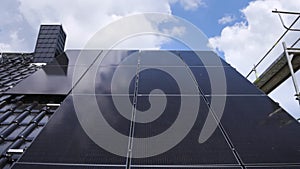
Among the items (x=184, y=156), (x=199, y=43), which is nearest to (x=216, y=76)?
(x=199, y=43)

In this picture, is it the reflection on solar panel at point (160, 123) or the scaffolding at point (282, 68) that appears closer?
the reflection on solar panel at point (160, 123)

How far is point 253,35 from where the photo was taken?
896cm

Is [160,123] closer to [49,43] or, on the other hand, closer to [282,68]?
[282,68]

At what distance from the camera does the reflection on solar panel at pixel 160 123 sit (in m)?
2.49

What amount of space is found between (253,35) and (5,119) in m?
8.11

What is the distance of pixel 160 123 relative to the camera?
317 cm

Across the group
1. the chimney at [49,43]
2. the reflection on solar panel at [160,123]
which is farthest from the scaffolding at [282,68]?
the chimney at [49,43]

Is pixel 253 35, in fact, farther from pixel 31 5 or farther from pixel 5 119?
pixel 31 5

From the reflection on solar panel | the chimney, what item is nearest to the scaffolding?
the reflection on solar panel

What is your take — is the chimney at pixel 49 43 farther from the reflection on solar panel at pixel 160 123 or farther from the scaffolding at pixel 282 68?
the scaffolding at pixel 282 68

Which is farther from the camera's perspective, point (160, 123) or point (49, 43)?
point (49, 43)

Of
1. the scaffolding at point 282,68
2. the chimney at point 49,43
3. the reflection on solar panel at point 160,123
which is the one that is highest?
the chimney at point 49,43

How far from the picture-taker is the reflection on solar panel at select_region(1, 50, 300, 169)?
98.2 inches

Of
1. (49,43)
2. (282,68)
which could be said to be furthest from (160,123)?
(49,43)
